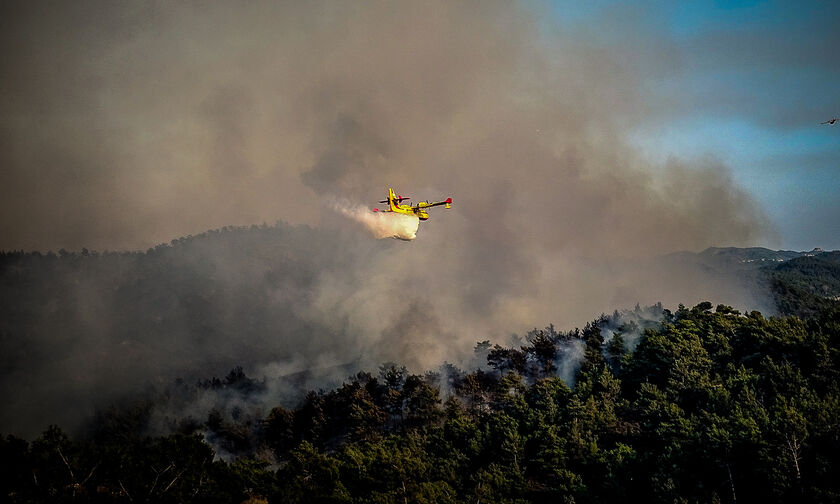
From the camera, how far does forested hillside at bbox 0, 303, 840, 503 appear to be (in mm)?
60406

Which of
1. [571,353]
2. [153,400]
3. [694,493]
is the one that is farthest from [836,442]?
[153,400]

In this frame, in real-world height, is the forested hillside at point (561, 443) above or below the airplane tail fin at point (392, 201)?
below

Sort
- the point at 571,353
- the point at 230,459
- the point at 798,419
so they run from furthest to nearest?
the point at 571,353 → the point at 230,459 → the point at 798,419

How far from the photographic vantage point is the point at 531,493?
75125 millimetres

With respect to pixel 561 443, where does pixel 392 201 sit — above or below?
above

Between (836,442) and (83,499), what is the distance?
258 feet

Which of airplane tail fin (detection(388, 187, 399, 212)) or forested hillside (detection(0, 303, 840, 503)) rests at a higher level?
airplane tail fin (detection(388, 187, 399, 212))

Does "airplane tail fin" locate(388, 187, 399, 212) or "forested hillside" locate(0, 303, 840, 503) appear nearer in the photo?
"forested hillside" locate(0, 303, 840, 503)

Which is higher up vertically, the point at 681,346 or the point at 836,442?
the point at 681,346

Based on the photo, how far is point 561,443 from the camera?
77.8m

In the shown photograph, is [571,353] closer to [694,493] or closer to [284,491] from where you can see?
[694,493]

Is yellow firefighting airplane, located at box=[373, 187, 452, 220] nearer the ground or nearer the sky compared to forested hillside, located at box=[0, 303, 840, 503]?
nearer the sky

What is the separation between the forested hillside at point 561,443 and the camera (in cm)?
6041

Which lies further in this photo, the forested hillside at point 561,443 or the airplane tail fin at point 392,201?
the airplane tail fin at point 392,201
